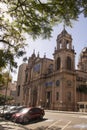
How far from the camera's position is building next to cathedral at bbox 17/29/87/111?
53.3 m

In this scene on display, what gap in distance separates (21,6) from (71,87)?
46901 millimetres

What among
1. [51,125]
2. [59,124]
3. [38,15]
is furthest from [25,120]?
[38,15]

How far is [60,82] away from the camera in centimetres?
5478

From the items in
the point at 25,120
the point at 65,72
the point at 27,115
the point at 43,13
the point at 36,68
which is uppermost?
the point at 36,68

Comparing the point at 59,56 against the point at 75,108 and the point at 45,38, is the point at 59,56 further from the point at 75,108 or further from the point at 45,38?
the point at 45,38

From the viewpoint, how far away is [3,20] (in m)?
12.3

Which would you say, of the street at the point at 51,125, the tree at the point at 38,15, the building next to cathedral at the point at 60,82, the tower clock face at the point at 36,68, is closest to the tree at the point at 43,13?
the tree at the point at 38,15

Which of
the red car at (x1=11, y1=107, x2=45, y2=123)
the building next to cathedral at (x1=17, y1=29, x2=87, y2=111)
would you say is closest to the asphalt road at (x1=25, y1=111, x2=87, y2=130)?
the red car at (x1=11, y1=107, x2=45, y2=123)

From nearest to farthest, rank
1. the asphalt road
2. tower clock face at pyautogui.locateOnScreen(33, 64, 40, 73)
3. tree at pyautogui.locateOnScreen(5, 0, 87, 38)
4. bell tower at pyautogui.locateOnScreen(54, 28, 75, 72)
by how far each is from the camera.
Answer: tree at pyautogui.locateOnScreen(5, 0, 87, 38) < the asphalt road < bell tower at pyautogui.locateOnScreen(54, 28, 75, 72) < tower clock face at pyautogui.locateOnScreen(33, 64, 40, 73)

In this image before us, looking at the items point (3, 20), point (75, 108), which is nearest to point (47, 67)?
point (75, 108)

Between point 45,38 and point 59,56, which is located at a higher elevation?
point 59,56

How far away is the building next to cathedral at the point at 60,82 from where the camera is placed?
5328cm

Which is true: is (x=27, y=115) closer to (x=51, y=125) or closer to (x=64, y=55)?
(x=51, y=125)

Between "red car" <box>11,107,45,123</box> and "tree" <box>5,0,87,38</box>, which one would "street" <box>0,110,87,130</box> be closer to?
"red car" <box>11,107,45,123</box>
